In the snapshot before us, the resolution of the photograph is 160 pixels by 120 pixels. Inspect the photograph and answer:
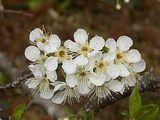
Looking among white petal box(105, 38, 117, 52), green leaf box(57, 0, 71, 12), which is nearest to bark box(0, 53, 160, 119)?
white petal box(105, 38, 117, 52)

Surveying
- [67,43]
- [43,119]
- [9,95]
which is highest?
[67,43]

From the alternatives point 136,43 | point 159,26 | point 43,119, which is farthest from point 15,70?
point 159,26

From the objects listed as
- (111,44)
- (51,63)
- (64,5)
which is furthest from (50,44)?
(64,5)

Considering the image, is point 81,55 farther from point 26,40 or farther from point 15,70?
point 26,40

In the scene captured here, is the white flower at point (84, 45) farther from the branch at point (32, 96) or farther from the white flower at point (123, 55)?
the branch at point (32, 96)

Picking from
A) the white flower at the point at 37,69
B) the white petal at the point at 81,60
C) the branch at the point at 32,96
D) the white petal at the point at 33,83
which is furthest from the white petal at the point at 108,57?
the branch at the point at 32,96

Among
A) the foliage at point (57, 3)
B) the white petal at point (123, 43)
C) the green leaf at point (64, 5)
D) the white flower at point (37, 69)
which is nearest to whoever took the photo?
the white flower at point (37, 69)

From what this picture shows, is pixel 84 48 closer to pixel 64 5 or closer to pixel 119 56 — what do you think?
pixel 119 56
